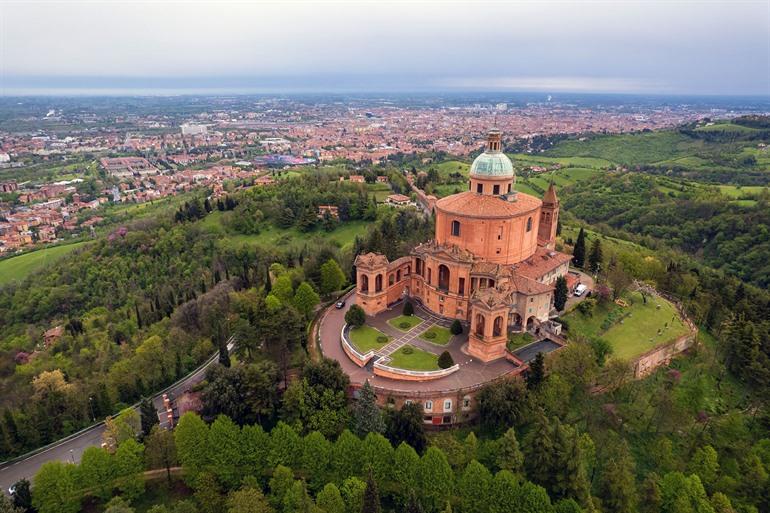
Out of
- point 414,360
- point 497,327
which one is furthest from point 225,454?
point 497,327

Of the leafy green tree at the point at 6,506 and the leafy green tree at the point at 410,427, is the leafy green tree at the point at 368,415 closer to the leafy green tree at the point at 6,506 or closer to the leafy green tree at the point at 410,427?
the leafy green tree at the point at 410,427

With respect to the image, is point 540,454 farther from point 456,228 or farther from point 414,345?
point 456,228

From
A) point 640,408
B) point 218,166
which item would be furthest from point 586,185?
point 218,166

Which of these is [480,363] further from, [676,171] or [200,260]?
[676,171]

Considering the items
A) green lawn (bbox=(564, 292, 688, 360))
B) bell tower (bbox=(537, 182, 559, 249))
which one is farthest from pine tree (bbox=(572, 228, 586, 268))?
green lawn (bbox=(564, 292, 688, 360))

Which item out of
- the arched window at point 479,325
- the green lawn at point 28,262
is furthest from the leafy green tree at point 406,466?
the green lawn at point 28,262

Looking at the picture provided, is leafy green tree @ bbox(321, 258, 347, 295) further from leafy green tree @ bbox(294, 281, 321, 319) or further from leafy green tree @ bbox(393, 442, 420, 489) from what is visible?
leafy green tree @ bbox(393, 442, 420, 489)
